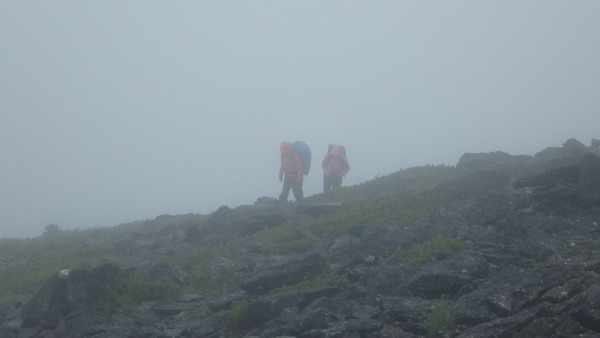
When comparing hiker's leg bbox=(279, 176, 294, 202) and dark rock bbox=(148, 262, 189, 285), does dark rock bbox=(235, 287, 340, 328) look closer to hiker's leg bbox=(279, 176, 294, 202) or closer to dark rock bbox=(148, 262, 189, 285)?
dark rock bbox=(148, 262, 189, 285)

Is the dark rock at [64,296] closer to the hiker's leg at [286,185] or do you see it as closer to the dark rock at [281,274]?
the dark rock at [281,274]

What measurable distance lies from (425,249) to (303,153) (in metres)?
14.5

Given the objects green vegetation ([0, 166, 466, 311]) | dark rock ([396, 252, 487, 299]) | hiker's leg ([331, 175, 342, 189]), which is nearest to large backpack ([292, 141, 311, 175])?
green vegetation ([0, 166, 466, 311])

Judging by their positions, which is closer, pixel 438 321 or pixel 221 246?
pixel 438 321

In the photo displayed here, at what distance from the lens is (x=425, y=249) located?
13.6 meters

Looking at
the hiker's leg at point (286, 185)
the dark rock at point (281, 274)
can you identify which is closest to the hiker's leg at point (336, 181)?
the hiker's leg at point (286, 185)

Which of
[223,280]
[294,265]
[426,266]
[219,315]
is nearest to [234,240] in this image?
[223,280]

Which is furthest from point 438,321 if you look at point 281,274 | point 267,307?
point 281,274

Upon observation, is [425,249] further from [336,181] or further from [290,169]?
[336,181]

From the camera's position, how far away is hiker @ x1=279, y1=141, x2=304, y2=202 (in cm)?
2708

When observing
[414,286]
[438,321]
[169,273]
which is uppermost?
[169,273]

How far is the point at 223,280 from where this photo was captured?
15125 mm

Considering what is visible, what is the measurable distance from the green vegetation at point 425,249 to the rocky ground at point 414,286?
192mm

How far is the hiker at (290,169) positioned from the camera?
27.1 metres
